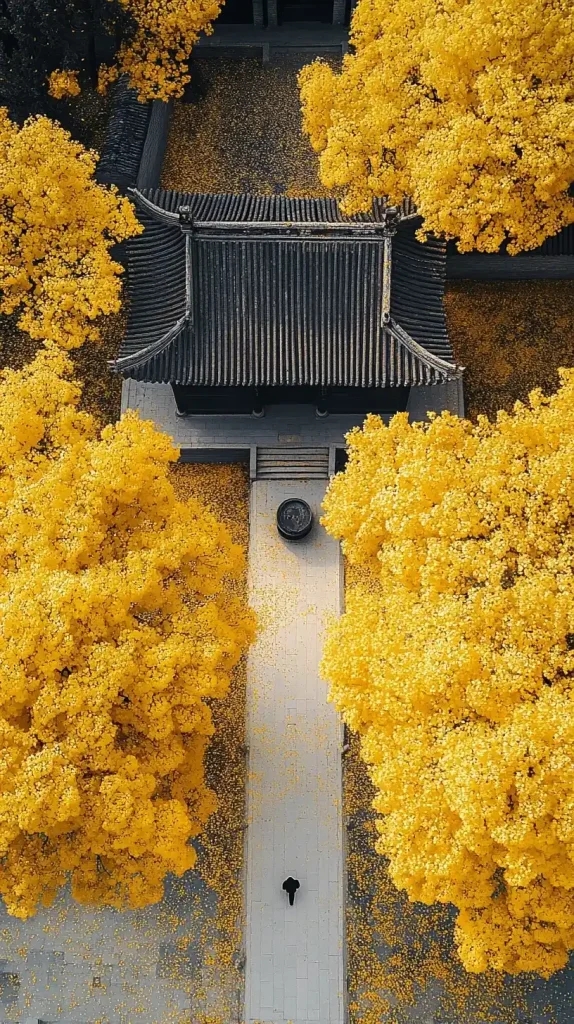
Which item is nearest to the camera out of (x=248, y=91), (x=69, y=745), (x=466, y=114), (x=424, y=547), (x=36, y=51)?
(x=69, y=745)

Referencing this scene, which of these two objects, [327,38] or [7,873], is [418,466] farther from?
[327,38]

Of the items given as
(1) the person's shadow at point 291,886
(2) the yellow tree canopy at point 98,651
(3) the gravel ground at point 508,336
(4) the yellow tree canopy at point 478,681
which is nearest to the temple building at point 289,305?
(3) the gravel ground at point 508,336

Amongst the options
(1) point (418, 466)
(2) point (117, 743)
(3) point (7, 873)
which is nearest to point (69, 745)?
(2) point (117, 743)

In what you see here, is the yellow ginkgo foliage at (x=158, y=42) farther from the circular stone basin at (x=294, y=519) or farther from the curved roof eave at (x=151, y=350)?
the circular stone basin at (x=294, y=519)

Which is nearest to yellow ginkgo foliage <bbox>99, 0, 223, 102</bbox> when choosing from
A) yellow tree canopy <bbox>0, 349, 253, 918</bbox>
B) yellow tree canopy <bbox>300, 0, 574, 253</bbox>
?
yellow tree canopy <bbox>300, 0, 574, 253</bbox>

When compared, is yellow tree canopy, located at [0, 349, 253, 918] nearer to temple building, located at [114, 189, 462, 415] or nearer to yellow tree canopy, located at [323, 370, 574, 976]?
yellow tree canopy, located at [323, 370, 574, 976]
